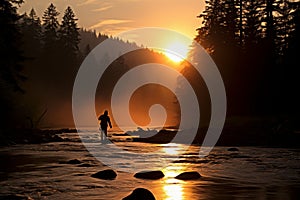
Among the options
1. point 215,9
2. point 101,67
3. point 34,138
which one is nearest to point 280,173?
point 34,138

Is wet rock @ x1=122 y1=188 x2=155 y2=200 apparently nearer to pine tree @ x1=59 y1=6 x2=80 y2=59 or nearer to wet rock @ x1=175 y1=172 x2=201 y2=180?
wet rock @ x1=175 y1=172 x2=201 y2=180

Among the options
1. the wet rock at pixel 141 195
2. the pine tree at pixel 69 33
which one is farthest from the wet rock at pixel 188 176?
the pine tree at pixel 69 33

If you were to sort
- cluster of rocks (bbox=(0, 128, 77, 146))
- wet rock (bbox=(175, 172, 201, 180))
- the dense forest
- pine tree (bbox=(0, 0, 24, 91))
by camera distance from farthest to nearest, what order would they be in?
1. the dense forest
2. pine tree (bbox=(0, 0, 24, 91))
3. cluster of rocks (bbox=(0, 128, 77, 146))
4. wet rock (bbox=(175, 172, 201, 180))

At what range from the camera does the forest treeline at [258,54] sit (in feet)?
137

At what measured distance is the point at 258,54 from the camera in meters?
45.2

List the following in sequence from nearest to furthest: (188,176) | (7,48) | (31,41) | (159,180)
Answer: (159,180) < (188,176) < (7,48) < (31,41)

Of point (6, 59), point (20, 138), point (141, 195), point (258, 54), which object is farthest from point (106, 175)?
point (258, 54)

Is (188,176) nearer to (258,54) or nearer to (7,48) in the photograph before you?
(7,48)

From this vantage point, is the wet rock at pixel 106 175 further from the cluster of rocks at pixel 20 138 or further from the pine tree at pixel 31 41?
the pine tree at pixel 31 41

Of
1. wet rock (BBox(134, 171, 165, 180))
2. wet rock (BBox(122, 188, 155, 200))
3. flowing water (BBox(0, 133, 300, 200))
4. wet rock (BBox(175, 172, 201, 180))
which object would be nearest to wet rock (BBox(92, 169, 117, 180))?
flowing water (BBox(0, 133, 300, 200))

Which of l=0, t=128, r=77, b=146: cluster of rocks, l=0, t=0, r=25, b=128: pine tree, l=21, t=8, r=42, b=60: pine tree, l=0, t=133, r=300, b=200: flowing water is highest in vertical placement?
l=21, t=8, r=42, b=60: pine tree

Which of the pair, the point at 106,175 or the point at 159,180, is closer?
the point at 159,180

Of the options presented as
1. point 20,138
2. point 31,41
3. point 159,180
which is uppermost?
point 31,41

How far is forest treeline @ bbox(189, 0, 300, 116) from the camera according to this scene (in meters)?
41.7
